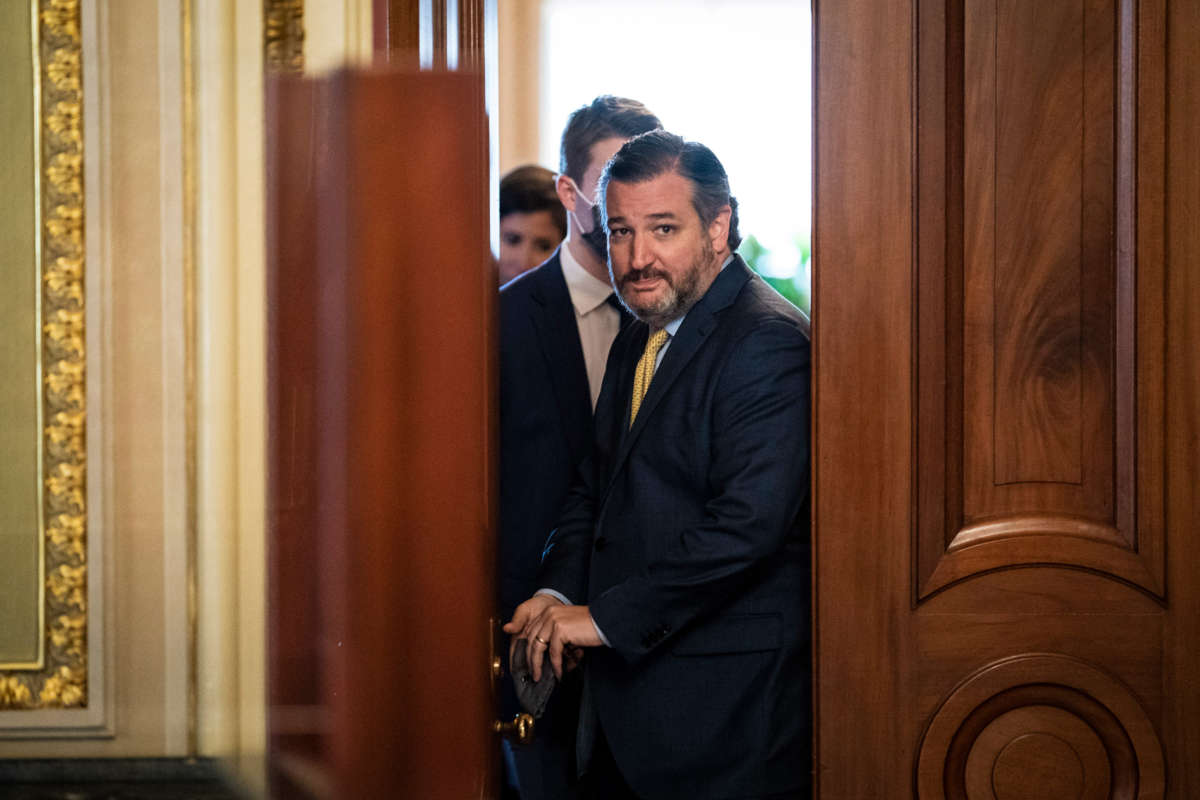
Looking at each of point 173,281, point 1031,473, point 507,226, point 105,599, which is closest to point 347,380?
point 173,281

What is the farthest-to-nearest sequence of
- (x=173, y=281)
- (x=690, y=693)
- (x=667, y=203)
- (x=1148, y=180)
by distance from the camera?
(x=667, y=203) → (x=690, y=693) → (x=1148, y=180) → (x=173, y=281)

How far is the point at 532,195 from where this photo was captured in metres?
2.78

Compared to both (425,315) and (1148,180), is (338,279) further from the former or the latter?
(1148,180)

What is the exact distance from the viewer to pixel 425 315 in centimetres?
146

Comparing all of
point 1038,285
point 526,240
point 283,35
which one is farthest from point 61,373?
point 526,240

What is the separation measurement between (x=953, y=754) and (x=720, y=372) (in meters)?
0.72

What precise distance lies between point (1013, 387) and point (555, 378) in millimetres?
1040

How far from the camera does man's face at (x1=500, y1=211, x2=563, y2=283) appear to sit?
9.07ft

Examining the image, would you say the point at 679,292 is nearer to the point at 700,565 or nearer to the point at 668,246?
the point at 668,246

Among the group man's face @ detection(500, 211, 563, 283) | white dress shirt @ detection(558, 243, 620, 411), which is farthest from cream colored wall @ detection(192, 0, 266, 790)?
man's face @ detection(500, 211, 563, 283)

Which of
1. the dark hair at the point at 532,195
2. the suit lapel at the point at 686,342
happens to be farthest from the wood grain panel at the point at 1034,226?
the dark hair at the point at 532,195

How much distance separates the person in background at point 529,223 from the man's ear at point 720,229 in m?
0.82

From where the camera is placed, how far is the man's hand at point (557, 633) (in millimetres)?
1821

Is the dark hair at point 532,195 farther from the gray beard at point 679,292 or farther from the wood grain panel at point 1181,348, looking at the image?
the wood grain panel at point 1181,348
